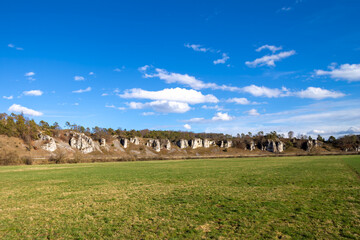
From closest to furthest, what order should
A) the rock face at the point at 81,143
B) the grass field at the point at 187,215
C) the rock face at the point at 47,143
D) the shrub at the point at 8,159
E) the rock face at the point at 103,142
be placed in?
the grass field at the point at 187,215 < the shrub at the point at 8,159 < the rock face at the point at 47,143 < the rock face at the point at 81,143 < the rock face at the point at 103,142

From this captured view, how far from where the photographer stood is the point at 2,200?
15.5m

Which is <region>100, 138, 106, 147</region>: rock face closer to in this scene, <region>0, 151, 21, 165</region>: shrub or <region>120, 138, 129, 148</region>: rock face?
<region>120, 138, 129, 148</region>: rock face

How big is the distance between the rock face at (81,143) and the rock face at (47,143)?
620 inches

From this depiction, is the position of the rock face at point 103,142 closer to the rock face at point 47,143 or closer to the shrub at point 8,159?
the rock face at point 47,143

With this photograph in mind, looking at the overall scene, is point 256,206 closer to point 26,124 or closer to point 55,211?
point 55,211

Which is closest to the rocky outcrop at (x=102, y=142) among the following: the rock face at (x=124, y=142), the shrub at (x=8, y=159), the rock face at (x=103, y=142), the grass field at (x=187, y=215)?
the rock face at (x=103, y=142)

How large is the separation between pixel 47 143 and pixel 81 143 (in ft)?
78.1

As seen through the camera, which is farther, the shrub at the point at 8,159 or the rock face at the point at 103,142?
the rock face at the point at 103,142

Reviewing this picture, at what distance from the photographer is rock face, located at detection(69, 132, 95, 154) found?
15638cm

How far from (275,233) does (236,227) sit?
1.43m

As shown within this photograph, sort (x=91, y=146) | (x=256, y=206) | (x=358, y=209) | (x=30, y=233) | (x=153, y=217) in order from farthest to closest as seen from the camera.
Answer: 1. (x=91, y=146)
2. (x=256, y=206)
3. (x=358, y=209)
4. (x=153, y=217)
5. (x=30, y=233)

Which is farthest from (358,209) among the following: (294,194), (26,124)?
(26,124)

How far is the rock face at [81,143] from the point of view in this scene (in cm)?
15638

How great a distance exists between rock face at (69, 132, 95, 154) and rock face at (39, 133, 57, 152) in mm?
A: 15747
